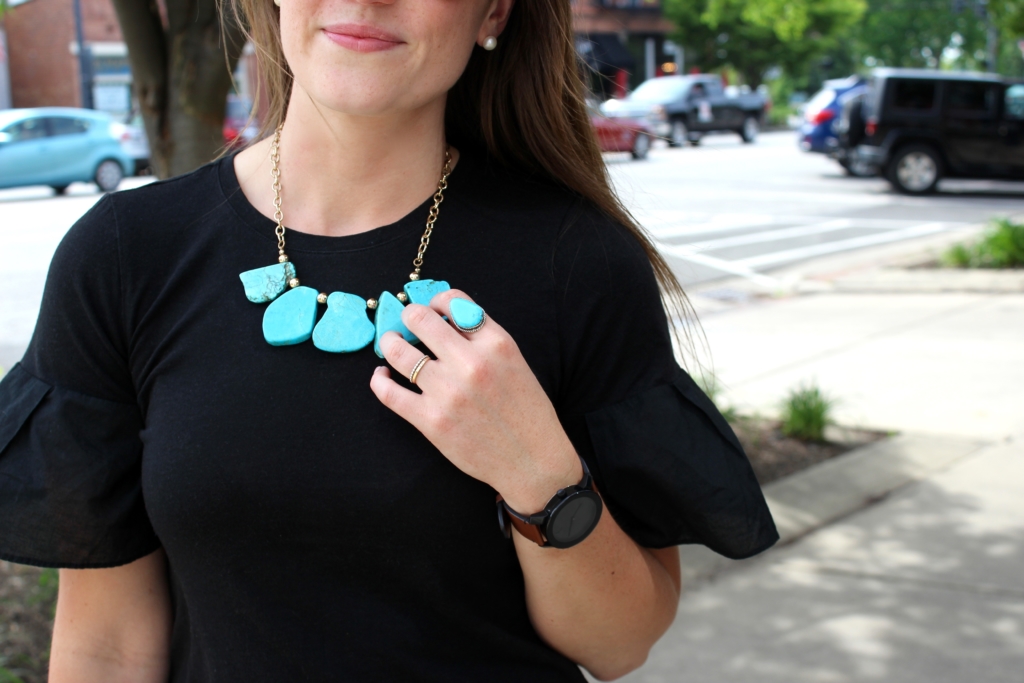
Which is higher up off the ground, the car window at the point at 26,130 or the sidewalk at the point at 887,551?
the sidewalk at the point at 887,551

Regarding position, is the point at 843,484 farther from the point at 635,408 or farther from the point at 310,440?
the point at 310,440

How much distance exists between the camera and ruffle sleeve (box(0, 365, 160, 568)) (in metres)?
1.28

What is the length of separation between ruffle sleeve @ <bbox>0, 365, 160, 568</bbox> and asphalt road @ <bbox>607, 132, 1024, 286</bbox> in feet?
21.2

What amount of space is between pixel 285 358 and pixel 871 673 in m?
2.34

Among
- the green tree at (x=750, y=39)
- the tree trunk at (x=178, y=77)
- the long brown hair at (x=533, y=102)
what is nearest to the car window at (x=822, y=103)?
the tree trunk at (x=178, y=77)

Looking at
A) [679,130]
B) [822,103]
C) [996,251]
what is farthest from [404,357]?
[679,130]

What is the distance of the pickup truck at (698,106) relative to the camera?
26.0 metres

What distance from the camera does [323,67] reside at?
1.25 metres

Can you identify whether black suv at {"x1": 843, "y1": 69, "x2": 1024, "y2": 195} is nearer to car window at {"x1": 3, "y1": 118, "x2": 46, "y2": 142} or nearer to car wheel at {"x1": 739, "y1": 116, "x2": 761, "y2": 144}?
car window at {"x1": 3, "y1": 118, "x2": 46, "y2": 142}

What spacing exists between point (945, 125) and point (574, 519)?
15.1 m

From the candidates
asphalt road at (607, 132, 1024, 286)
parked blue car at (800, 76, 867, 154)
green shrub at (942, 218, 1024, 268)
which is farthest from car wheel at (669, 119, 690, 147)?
green shrub at (942, 218, 1024, 268)

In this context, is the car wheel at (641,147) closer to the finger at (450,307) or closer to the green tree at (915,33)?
the finger at (450,307)

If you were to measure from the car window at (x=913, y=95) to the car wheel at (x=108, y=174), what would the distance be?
1169 centimetres

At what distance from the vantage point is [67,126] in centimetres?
1536
